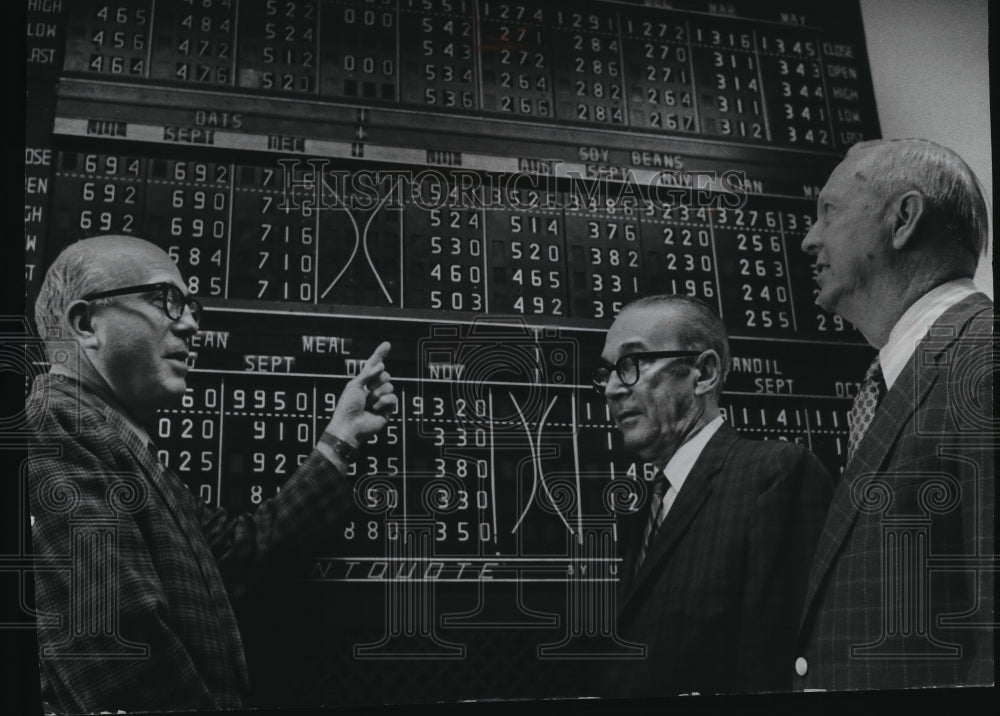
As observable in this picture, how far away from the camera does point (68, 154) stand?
3.96 m

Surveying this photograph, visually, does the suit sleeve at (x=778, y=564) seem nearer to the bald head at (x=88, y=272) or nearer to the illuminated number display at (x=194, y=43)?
the bald head at (x=88, y=272)

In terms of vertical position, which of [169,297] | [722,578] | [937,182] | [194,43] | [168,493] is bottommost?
[722,578]

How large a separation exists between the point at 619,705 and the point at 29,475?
211cm

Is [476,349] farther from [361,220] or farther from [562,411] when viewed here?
[361,220]

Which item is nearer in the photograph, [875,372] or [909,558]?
[909,558]

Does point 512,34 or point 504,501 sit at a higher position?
point 512,34

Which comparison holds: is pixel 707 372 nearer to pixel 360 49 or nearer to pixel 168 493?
pixel 360 49

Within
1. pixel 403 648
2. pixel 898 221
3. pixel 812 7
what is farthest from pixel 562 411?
pixel 812 7

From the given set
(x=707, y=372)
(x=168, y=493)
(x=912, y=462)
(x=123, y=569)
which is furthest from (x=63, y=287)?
(x=912, y=462)

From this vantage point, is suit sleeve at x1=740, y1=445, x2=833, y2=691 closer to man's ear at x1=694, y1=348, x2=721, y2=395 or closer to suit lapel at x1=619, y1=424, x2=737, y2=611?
suit lapel at x1=619, y1=424, x2=737, y2=611

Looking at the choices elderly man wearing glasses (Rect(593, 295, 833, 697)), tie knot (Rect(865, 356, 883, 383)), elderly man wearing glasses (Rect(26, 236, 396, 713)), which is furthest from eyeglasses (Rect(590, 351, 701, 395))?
elderly man wearing glasses (Rect(26, 236, 396, 713))

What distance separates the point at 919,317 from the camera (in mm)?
4051

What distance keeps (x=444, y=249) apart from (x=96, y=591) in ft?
5.59

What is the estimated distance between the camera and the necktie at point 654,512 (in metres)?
3.87
